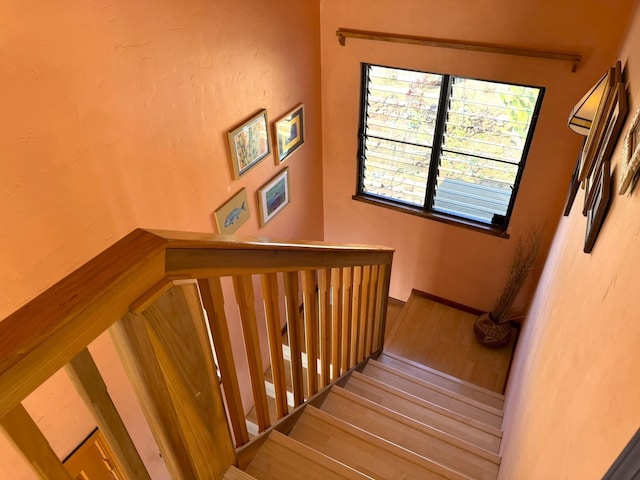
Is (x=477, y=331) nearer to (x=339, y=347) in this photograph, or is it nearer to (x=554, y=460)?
(x=339, y=347)

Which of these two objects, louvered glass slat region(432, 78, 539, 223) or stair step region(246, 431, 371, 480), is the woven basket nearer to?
louvered glass slat region(432, 78, 539, 223)

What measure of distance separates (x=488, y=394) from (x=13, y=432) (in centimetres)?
359

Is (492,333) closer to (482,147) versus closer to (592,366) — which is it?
(482,147)

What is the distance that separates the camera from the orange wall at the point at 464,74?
305 cm

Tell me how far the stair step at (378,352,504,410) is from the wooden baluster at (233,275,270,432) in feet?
6.86

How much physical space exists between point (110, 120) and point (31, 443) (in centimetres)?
173

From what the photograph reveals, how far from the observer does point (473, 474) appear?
221 cm

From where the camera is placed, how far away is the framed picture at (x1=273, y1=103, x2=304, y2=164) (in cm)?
349

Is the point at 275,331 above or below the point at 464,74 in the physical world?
below

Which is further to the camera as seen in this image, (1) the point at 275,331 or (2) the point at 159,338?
(1) the point at 275,331

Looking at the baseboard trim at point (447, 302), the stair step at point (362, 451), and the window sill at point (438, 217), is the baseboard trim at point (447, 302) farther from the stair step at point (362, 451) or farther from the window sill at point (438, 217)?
the stair step at point (362, 451)

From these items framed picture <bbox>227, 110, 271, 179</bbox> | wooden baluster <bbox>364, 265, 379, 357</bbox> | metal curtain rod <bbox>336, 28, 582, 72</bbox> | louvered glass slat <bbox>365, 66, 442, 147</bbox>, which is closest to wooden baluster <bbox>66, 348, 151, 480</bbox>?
wooden baluster <bbox>364, 265, 379, 357</bbox>

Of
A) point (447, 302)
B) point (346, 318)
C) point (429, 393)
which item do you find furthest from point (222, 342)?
point (447, 302)

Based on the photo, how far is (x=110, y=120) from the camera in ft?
6.89
